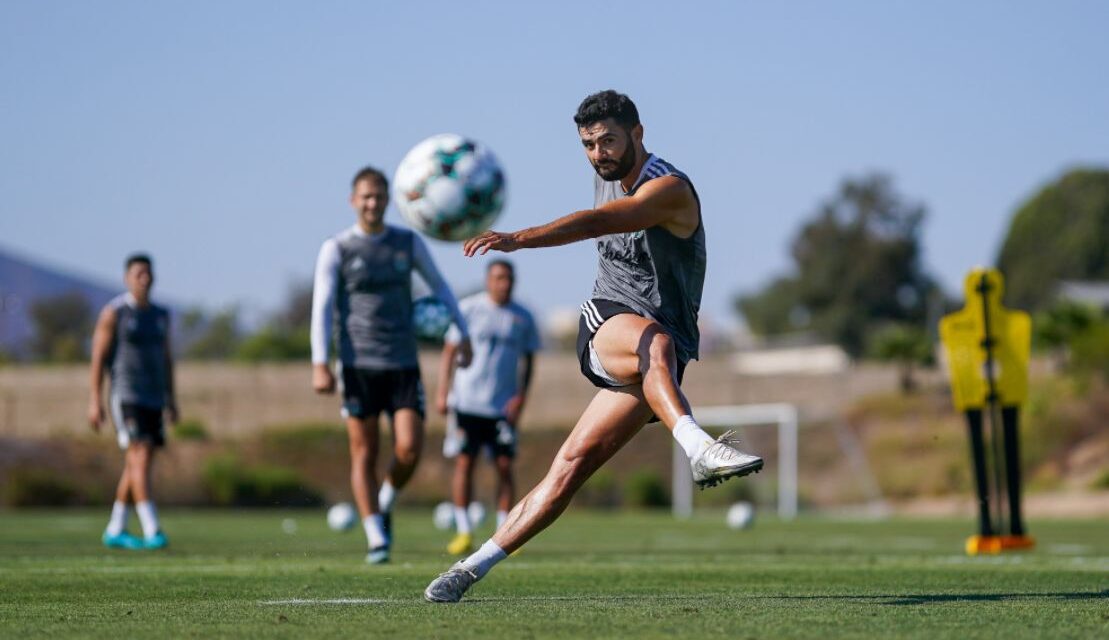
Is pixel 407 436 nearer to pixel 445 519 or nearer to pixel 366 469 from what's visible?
pixel 366 469

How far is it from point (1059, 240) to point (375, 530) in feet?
316

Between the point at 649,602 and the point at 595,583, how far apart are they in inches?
60.0

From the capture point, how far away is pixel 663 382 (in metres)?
6.57

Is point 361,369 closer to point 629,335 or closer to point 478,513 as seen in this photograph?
point 629,335

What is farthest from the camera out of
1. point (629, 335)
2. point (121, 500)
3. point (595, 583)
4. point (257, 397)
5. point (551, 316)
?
point (551, 316)

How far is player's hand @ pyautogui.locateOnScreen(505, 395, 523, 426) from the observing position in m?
14.6

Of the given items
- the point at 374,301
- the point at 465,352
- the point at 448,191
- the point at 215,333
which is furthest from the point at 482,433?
the point at 215,333

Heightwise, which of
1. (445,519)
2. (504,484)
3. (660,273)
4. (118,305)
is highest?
(118,305)

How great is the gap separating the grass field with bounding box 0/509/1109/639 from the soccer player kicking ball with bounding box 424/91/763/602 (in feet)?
1.39

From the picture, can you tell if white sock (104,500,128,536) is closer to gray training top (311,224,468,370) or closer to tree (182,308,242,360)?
gray training top (311,224,468,370)

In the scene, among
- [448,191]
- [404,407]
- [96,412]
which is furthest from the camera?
[96,412]

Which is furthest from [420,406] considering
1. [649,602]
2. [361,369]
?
[649,602]

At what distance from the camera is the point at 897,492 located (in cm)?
3984

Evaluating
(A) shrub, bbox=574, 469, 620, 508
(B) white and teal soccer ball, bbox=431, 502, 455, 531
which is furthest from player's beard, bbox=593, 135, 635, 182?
(A) shrub, bbox=574, 469, 620, 508
